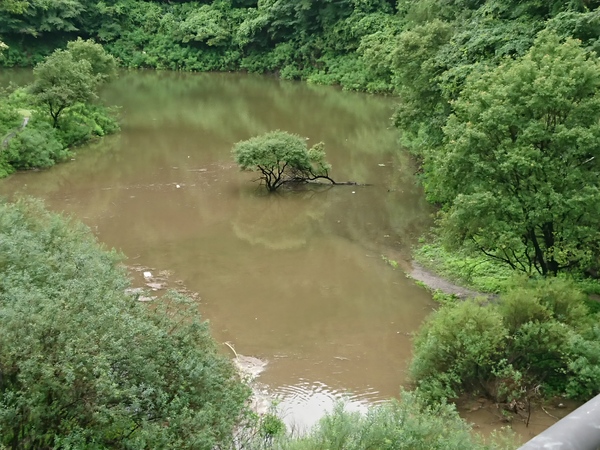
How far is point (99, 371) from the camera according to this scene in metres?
5.95

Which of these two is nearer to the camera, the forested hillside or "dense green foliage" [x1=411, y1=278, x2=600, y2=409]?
"dense green foliage" [x1=411, y1=278, x2=600, y2=409]

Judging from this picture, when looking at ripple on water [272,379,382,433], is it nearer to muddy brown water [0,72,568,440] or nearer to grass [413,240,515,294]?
muddy brown water [0,72,568,440]

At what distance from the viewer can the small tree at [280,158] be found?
1938 centimetres

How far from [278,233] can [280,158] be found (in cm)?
350

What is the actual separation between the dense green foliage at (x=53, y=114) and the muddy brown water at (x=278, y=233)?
0.72 meters

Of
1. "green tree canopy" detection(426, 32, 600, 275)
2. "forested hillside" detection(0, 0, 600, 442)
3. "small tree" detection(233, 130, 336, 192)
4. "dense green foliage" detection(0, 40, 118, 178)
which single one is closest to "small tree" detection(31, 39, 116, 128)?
"dense green foliage" detection(0, 40, 118, 178)

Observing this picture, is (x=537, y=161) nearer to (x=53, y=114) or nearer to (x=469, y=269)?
(x=469, y=269)

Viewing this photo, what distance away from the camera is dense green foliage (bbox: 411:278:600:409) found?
8.78 meters

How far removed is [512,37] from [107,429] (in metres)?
12.8

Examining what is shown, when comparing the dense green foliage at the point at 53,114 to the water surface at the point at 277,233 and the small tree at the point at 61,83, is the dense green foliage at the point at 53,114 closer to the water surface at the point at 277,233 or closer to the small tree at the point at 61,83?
the small tree at the point at 61,83

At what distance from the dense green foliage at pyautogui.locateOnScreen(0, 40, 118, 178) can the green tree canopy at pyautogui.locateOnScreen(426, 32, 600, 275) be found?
52.8 feet

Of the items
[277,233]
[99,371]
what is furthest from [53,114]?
[99,371]

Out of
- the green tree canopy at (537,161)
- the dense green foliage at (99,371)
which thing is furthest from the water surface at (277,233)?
the green tree canopy at (537,161)

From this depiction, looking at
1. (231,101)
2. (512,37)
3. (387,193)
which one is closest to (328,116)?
(231,101)
